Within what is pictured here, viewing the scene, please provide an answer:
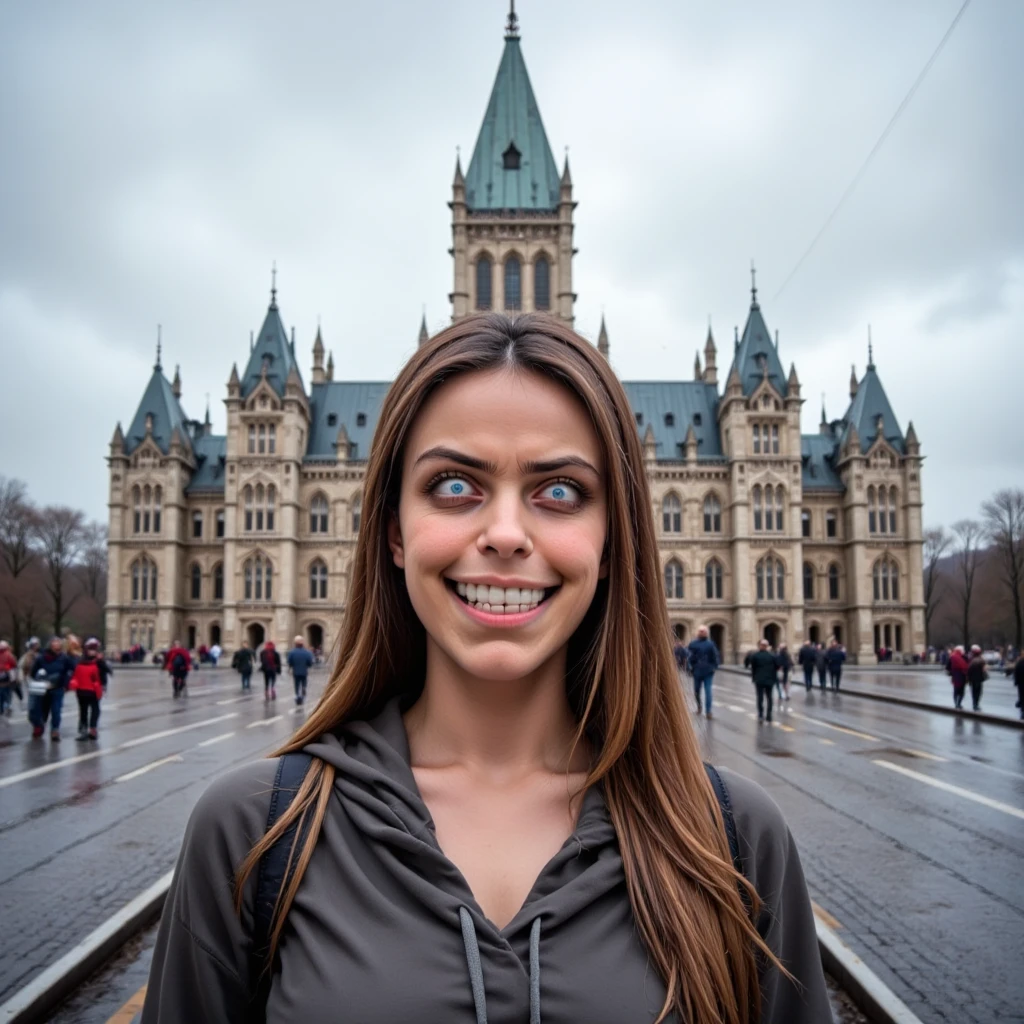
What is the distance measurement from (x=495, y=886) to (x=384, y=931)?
26 cm

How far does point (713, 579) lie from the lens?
58656 mm

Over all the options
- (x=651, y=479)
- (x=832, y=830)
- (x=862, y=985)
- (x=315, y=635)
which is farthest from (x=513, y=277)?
(x=862, y=985)

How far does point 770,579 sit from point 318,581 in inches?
1159

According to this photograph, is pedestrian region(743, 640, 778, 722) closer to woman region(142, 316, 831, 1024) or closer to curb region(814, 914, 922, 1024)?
curb region(814, 914, 922, 1024)

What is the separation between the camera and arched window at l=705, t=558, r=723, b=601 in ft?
192

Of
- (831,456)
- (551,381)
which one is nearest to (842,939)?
(551,381)

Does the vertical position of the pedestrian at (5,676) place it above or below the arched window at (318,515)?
below

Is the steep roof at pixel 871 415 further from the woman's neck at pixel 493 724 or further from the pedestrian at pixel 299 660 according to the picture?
the woman's neck at pixel 493 724

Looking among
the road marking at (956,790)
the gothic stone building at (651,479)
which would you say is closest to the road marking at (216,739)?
the road marking at (956,790)

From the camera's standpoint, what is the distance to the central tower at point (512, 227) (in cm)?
6166

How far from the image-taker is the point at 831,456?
2544 inches

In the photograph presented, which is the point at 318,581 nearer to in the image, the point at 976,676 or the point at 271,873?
the point at 976,676

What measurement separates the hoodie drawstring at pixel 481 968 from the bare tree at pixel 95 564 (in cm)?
7535

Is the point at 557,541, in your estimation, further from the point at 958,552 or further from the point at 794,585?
the point at 958,552
